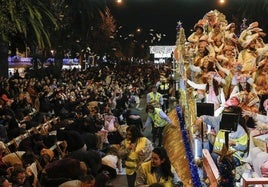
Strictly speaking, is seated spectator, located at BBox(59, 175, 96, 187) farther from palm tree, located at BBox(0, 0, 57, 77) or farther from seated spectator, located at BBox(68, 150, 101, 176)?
palm tree, located at BBox(0, 0, 57, 77)

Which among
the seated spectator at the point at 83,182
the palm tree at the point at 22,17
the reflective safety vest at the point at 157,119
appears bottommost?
the reflective safety vest at the point at 157,119

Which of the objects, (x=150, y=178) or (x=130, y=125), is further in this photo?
(x=130, y=125)

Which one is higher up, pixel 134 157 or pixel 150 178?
pixel 150 178

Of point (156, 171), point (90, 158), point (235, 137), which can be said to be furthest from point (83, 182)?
point (235, 137)

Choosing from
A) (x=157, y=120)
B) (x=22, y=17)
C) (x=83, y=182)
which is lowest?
(x=157, y=120)

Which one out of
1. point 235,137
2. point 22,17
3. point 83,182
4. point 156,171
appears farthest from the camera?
point 22,17

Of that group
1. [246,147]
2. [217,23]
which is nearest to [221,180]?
[246,147]

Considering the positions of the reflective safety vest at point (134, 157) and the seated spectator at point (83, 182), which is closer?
the seated spectator at point (83, 182)

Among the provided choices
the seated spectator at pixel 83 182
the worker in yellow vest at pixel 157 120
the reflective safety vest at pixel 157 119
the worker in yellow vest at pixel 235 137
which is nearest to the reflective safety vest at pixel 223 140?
the worker in yellow vest at pixel 235 137

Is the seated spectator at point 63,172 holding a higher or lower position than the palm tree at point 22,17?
lower

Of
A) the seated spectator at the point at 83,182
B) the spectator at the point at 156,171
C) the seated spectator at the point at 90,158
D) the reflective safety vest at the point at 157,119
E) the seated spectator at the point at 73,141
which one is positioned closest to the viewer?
the seated spectator at the point at 83,182

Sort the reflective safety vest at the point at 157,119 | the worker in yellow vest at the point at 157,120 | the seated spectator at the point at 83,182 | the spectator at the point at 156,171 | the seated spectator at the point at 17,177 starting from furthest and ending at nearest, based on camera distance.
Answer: the reflective safety vest at the point at 157,119
the worker in yellow vest at the point at 157,120
the seated spectator at the point at 17,177
the spectator at the point at 156,171
the seated spectator at the point at 83,182

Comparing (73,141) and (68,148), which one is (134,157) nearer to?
(73,141)

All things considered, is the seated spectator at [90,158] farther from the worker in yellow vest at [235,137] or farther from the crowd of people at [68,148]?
the worker in yellow vest at [235,137]
